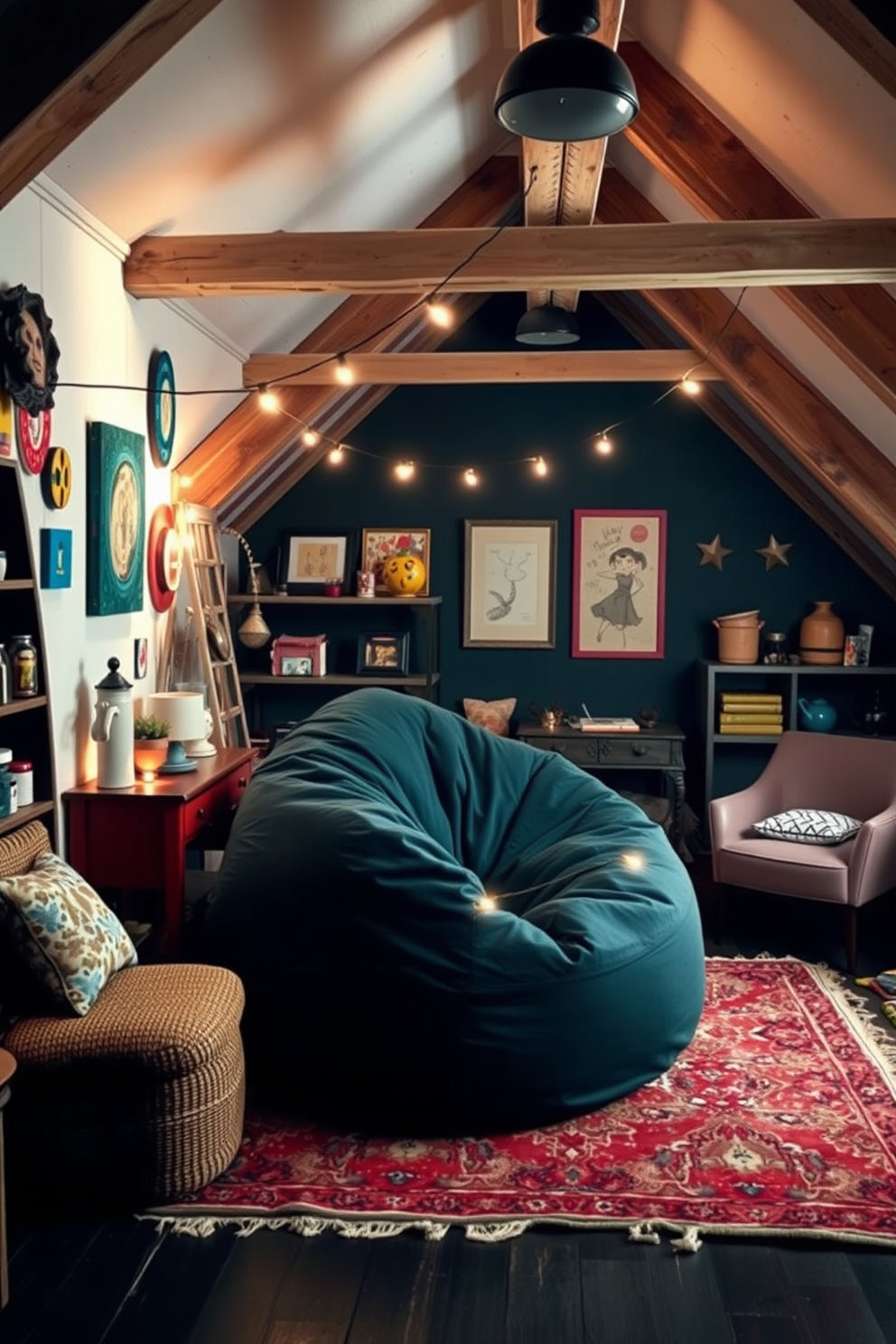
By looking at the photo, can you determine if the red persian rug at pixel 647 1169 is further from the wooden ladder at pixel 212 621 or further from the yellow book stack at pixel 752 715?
the yellow book stack at pixel 752 715

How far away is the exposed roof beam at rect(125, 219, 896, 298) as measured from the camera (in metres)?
4.04

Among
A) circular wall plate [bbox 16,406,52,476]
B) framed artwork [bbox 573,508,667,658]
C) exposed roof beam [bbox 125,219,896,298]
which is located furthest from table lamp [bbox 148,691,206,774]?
framed artwork [bbox 573,508,667,658]

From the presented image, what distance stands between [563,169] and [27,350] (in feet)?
7.07

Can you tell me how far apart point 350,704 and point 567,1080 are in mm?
1825

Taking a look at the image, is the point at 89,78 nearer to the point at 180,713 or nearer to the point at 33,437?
the point at 33,437

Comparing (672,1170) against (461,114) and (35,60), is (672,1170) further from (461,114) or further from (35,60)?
(461,114)

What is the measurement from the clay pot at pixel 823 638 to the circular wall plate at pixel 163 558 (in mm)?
3471

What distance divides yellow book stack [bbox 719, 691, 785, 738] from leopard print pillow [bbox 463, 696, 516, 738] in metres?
1.20

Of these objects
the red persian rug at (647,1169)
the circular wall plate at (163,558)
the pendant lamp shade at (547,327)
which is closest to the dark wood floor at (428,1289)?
the red persian rug at (647,1169)

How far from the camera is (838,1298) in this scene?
254cm

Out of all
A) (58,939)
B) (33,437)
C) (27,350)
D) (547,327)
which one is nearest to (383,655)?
(547,327)

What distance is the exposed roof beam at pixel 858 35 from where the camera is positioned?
277cm

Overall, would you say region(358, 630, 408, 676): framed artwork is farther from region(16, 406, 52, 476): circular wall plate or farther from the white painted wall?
region(16, 406, 52, 476): circular wall plate

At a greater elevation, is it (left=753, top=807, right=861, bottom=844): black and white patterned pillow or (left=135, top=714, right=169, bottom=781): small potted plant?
(left=135, top=714, right=169, bottom=781): small potted plant
